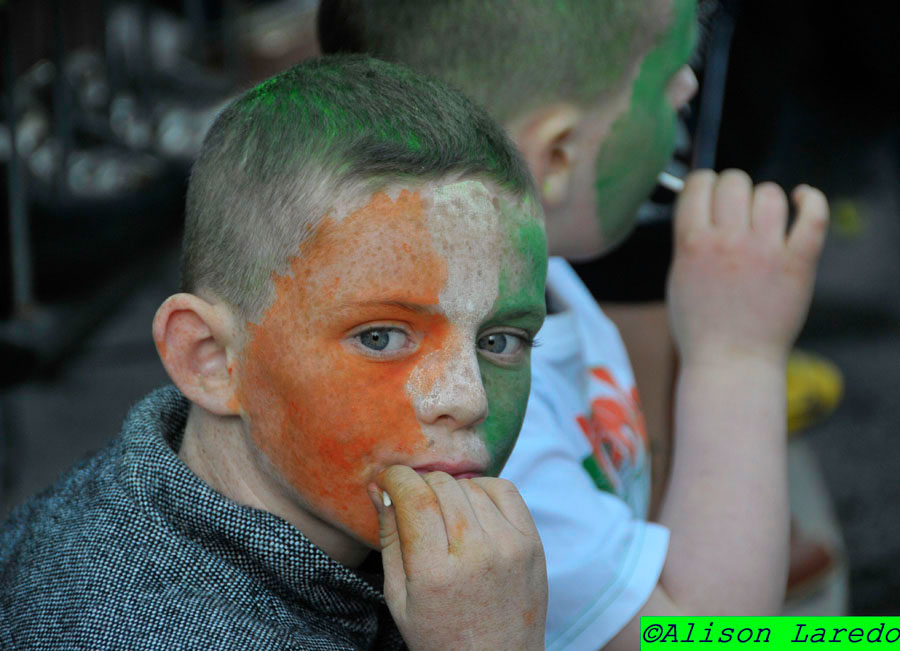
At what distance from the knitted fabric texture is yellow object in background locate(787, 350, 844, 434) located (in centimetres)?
223

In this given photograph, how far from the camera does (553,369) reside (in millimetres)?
1361

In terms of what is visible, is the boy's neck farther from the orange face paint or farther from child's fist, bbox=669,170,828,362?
child's fist, bbox=669,170,828,362

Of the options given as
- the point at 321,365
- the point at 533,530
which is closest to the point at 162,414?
the point at 321,365

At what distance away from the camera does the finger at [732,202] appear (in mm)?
1426

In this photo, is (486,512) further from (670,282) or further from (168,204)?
(168,204)

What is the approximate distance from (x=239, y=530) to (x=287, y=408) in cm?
12

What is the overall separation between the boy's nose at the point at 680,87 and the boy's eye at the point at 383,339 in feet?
2.53

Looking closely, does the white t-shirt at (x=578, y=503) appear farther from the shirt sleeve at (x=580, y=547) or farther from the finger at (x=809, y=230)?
the finger at (x=809, y=230)

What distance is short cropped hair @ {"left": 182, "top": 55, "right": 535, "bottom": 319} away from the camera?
34.9 inches

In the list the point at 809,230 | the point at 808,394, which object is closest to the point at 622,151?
the point at 809,230

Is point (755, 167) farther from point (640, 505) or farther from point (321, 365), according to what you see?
point (321, 365)

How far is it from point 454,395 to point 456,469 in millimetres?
71

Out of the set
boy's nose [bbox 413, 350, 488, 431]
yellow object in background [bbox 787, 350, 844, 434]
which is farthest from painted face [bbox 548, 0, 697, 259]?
yellow object in background [bbox 787, 350, 844, 434]

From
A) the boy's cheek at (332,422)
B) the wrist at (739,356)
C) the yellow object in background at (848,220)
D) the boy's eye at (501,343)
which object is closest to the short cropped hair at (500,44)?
the wrist at (739,356)
